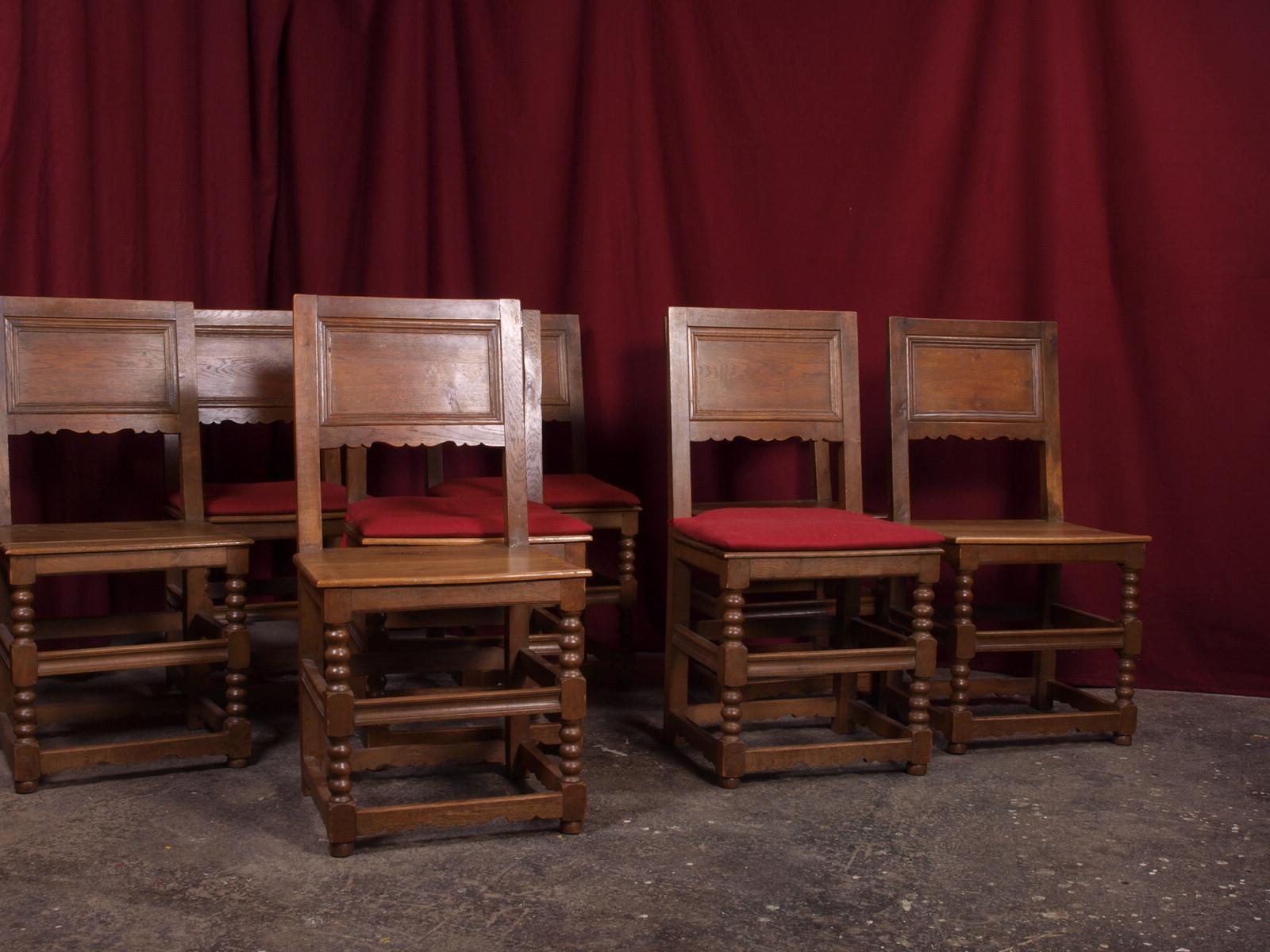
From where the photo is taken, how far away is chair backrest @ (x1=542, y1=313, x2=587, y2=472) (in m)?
4.04

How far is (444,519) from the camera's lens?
9.46ft

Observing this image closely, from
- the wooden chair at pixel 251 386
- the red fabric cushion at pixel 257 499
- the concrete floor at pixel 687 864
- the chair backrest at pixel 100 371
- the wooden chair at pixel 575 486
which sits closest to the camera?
the concrete floor at pixel 687 864

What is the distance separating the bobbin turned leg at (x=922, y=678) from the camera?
2.85 m

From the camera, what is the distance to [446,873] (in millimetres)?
2248

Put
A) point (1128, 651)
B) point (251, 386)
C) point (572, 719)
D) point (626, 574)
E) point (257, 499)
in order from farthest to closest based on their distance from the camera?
point (626, 574) < point (251, 386) < point (257, 499) < point (1128, 651) < point (572, 719)

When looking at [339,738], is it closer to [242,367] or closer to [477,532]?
[477,532]

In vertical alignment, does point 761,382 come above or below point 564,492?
above

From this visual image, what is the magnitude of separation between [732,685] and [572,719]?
0.48 metres

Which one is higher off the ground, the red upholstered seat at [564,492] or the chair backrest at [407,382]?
the chair backrest at [407,382]

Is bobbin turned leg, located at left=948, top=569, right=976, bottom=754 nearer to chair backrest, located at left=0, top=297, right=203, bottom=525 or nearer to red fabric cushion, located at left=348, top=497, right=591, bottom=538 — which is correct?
red fabric cushion, located at left=348, top=497, right=591, bottom=538

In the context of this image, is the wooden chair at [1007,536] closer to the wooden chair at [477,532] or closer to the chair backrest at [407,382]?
the wooden chair at [477,532]

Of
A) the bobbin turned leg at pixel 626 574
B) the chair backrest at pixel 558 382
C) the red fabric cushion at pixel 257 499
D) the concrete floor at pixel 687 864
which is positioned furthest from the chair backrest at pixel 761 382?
the red fabric cushion at pixel 257 499

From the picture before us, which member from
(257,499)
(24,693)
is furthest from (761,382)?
(24,693)

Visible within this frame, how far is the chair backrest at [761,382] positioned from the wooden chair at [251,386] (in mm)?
1050
